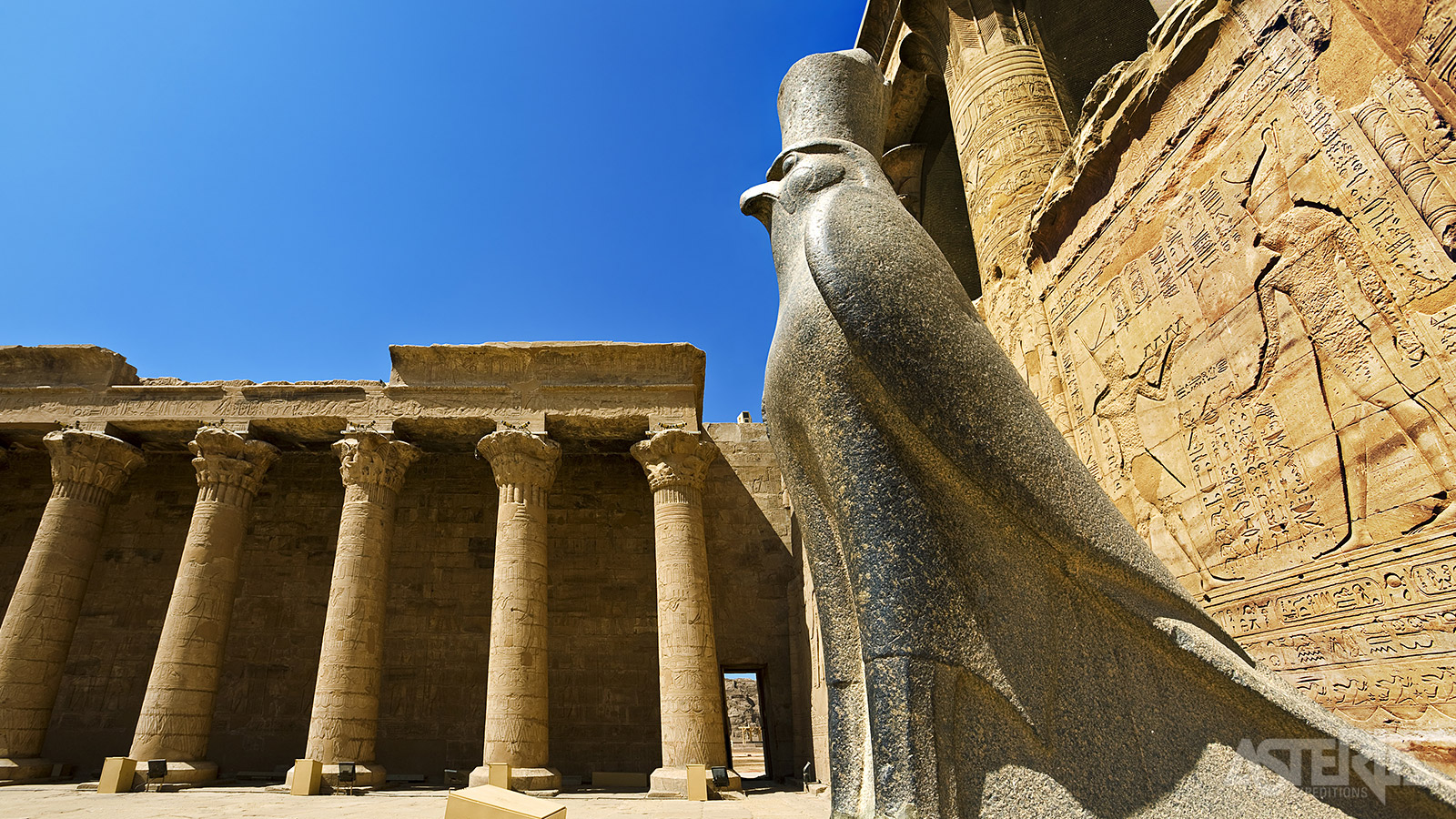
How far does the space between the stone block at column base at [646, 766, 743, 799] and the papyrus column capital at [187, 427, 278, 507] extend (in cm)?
801

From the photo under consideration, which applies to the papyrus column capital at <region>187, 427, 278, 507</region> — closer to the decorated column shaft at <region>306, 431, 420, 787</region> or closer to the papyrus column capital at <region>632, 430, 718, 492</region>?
the decorated column shaft at <region>306, 431, 420, 787</region>

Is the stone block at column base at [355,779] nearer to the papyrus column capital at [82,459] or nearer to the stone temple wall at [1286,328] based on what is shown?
the papyrus column capital at [82,459]

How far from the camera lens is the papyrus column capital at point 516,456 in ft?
39.8

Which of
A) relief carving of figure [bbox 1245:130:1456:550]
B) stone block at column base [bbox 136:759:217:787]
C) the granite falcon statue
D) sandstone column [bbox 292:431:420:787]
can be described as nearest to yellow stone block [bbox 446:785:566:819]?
the granite falcon statue

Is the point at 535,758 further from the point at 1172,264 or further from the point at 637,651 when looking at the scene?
the point at 1172,264

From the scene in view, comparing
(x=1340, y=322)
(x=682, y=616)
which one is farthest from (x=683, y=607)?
(x=1340, y=322)

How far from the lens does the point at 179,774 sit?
1031 centimetres

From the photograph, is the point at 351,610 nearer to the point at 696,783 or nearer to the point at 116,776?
the point at 116,776

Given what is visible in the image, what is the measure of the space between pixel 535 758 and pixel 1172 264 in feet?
31.3

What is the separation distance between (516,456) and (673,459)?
2.52 m

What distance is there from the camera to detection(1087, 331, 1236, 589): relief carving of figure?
463 cm

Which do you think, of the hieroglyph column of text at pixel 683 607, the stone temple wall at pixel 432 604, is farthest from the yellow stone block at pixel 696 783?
the stone temple wall at pixel 432 604

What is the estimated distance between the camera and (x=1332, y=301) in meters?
3.75

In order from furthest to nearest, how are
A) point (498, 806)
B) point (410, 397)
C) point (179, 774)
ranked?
point (410, 397) < point (179, 774) < point (498, 806)
